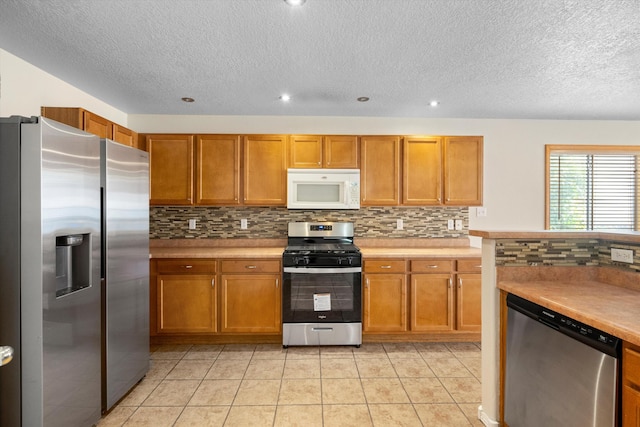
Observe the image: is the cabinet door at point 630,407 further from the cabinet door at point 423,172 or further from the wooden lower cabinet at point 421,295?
the cabinet door at point 423,172

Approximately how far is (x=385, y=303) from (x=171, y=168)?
2.59 meters

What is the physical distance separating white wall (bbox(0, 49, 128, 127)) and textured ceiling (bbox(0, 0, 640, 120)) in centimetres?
9

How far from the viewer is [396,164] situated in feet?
11.3

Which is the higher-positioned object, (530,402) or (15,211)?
(15,211)

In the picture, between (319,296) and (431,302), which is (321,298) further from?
(431,302)

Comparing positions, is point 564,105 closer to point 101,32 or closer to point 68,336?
point 101,32

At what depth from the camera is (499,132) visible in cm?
371

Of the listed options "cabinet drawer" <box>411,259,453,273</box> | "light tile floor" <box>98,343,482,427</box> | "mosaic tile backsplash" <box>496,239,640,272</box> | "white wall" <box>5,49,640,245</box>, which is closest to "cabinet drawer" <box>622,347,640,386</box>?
"mosaic tile backsplash" <box>496,239,640,272</box>

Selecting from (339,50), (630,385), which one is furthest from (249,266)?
(630,385)

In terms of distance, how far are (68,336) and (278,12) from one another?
2031mm

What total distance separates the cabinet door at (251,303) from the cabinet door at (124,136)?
1561 millimetres

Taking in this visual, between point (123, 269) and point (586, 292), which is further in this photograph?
point (123, 269)

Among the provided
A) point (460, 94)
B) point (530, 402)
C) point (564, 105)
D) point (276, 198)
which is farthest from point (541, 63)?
point (276, 198)

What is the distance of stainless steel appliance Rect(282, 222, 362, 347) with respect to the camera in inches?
121
